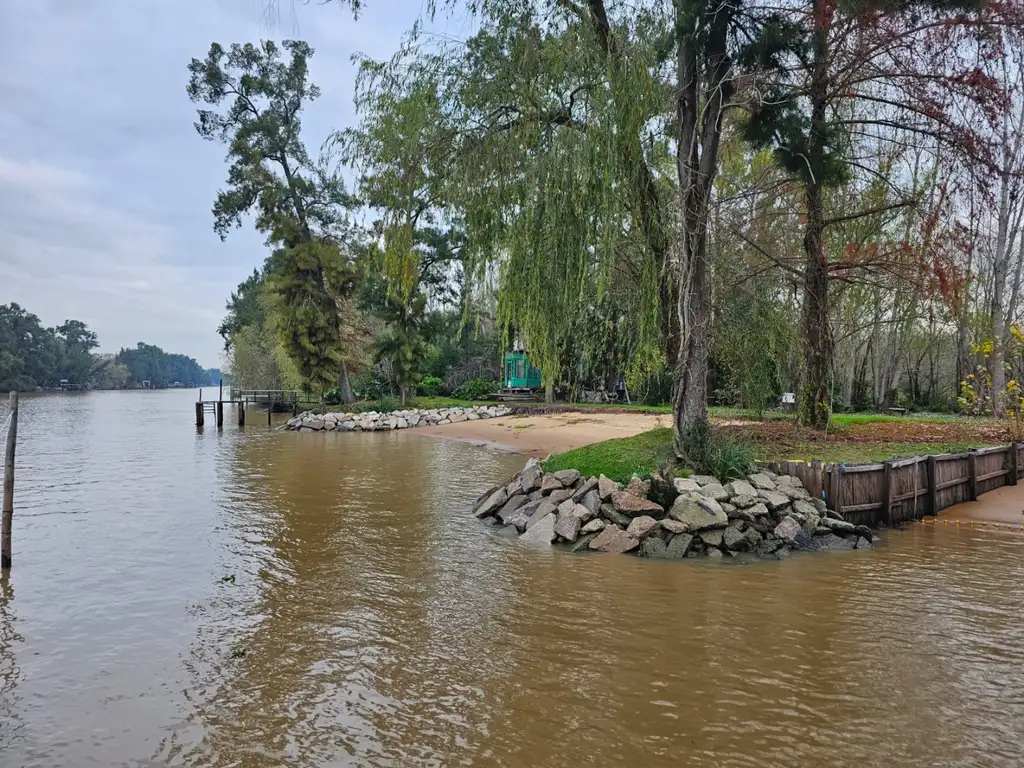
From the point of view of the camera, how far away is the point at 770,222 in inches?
593

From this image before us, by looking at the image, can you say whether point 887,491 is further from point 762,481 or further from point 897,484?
point 762,481

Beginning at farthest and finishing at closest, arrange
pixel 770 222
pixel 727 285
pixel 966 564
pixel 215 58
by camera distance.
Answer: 1. pixel 215 58
2. pixel 770 222
3. pixel 727 285
4. pixel 966 564

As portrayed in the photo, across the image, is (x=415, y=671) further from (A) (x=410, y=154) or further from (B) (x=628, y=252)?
(B) (x=628, y=252)

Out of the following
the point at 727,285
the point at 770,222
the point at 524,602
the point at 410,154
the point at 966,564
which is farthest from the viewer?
the point at 770,222

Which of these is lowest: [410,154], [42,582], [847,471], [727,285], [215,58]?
[42,582]

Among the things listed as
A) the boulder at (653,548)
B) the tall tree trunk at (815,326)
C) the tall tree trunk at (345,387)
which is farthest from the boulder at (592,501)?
the tall tree trunk at (345,387)

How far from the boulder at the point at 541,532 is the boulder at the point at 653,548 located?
4.26 ft

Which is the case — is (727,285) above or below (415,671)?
above

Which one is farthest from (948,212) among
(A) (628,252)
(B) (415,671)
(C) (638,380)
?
(B) (415,671)

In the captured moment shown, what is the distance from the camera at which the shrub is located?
39656 millimetres

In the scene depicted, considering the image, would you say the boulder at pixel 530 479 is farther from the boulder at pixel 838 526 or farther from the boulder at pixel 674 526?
the boulder at pixel 838 526

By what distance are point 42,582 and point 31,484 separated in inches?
335

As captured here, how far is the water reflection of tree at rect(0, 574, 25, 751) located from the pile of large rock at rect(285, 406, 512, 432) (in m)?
21.3

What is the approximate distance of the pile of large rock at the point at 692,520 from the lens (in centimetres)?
852
